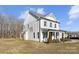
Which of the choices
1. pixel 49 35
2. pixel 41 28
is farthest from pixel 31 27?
pixel 49 35

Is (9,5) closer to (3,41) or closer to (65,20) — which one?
(3,41)

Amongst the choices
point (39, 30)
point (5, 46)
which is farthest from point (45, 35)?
point (5, 46)

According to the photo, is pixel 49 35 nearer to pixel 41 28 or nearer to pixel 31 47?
pixel 41 28

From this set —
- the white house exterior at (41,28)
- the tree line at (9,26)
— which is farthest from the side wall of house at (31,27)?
the tree line at (9,26)

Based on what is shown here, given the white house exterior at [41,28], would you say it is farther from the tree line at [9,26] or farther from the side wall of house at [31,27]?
A: the tree line at [9,26]
